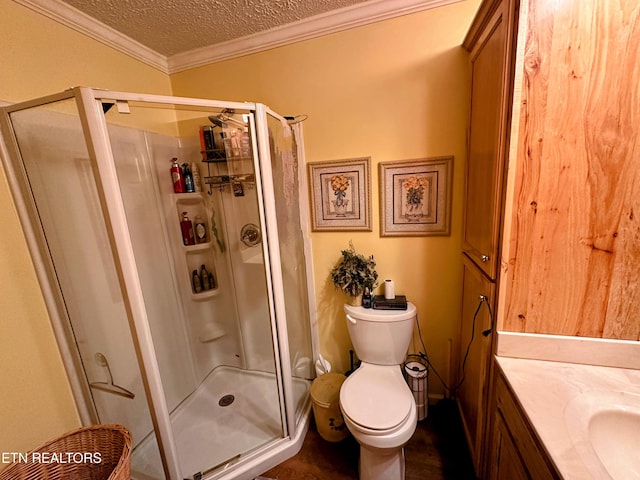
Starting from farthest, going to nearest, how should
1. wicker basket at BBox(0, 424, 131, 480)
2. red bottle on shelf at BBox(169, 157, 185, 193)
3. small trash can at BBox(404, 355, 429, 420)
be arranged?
red bottle on shelf at BBox(169, 157, 185, 193) → small trash can at BBox(404, 355, 429, 420) → wicker basket at BBox(0, 424, 131, 480)

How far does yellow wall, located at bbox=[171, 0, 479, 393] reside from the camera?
1.32 meters

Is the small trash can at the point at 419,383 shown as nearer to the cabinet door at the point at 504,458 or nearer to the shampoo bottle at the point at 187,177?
the cabinet door at the point at 504,458

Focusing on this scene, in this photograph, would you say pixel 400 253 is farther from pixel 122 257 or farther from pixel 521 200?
pixel 122 257

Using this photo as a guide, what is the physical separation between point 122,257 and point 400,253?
1405mm

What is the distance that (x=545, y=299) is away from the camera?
0.91 metres

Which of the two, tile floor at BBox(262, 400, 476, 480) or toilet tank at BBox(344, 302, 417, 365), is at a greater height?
toilet tank at BBox(344, 302, 417, 365)

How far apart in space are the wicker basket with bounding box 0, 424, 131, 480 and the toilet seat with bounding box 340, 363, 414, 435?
0.90 meters

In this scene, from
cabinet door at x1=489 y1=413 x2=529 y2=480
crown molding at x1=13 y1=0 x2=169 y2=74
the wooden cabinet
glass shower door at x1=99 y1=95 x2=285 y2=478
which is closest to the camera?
the wooden cabinet

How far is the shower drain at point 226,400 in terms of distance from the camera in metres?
1.70

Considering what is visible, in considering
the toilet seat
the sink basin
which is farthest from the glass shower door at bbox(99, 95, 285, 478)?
the sink basin

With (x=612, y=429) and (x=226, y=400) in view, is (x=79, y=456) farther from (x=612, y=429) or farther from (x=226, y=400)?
(x=612, y=429)

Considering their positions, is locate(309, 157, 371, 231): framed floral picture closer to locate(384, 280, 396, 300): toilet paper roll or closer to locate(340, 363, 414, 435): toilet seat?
locate(384, 280, 396, 300): toilet paper roll

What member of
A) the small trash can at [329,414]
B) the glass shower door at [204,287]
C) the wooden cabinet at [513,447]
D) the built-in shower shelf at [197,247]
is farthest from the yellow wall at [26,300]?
the wooden cabinet at [513,447]

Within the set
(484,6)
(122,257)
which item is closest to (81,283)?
(122,257)
